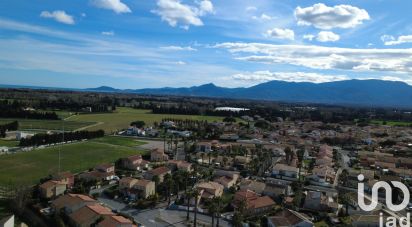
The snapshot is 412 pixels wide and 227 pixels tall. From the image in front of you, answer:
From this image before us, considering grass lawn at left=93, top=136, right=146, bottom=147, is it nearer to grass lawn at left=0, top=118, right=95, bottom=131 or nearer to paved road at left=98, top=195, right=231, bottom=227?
grass lawn at left=0, top=118, right=95, bottom=131

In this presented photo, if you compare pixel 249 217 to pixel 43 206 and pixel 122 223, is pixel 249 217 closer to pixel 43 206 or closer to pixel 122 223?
pixel 122 223

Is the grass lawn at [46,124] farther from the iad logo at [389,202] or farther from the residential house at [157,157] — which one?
the iad logo at [389,202]

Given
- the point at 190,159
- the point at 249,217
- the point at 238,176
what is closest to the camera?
the point at 249,217

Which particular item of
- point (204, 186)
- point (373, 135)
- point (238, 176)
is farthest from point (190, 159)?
point (373, 135)

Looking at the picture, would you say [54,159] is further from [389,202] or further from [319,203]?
[389,202]

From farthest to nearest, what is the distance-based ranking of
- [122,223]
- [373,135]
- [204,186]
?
[373,135], [204,186], [122,223]

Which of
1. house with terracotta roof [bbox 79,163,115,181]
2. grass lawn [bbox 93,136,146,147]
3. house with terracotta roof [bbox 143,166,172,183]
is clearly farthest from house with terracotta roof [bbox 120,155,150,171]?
grass lawn [bbox 93,136,146,147]

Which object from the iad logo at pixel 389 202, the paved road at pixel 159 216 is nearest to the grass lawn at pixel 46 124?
the paved road at pixel 159 216
